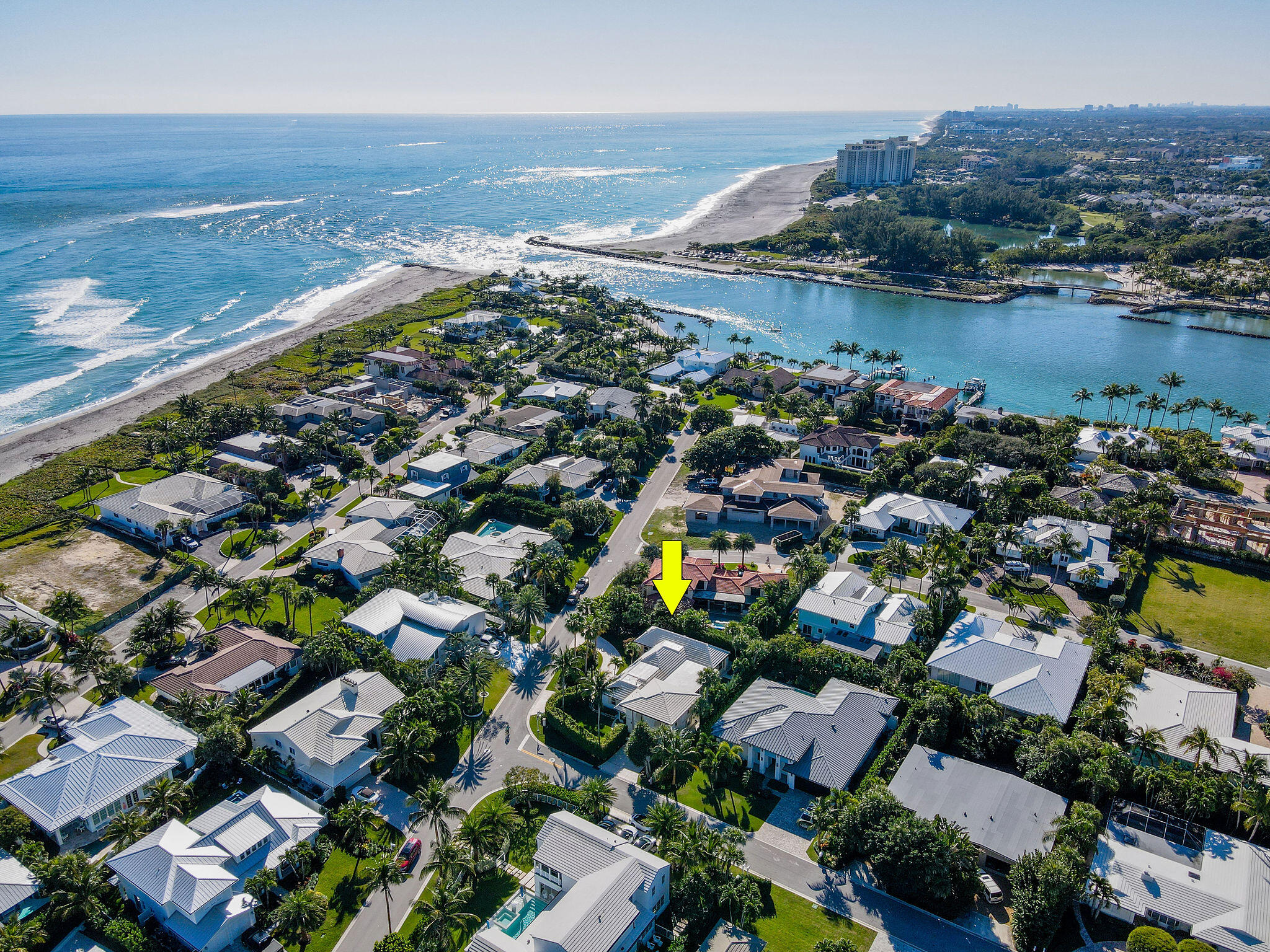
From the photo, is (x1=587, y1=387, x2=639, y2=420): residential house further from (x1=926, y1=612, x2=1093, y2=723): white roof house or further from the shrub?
the shrub

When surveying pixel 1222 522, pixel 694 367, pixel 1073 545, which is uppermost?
pixel 694 367

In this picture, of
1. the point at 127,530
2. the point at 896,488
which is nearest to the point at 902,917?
the point at 896,488

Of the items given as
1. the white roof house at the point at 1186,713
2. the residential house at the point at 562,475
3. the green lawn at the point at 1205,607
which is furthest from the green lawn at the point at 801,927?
the residential house at the point at 562,475

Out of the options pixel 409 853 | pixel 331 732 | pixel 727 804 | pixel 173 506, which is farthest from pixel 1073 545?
pixel 173 506

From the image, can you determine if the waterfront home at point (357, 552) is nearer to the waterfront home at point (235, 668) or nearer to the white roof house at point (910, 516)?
the waterfront home at point (235, 668)

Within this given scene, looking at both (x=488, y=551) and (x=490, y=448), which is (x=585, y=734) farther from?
(x=490, y=448)

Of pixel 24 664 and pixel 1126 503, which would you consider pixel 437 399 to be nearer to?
pixel 24 664

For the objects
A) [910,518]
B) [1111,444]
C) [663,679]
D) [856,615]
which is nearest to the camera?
[663,679]
